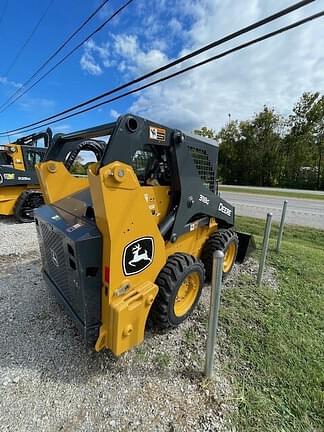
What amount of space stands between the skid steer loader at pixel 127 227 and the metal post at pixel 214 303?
1.82ft

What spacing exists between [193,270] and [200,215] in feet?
2.78

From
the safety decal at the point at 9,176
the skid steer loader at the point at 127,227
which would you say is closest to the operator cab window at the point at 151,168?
the skid steer loader at the point at 127,227

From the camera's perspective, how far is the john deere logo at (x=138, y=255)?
2006 mm

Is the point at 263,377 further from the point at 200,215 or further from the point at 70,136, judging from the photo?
the point at 70,136

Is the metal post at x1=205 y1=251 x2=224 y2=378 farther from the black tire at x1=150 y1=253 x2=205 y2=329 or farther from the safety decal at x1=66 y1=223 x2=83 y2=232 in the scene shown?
the safety decal at x1=66 y1=223 x2=83 y2=232

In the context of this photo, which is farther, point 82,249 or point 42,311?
point 42,311

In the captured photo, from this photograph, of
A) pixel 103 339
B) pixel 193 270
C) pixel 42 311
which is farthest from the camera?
pixel 42 311

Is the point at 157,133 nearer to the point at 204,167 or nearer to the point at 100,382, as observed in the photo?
the point at 204,167

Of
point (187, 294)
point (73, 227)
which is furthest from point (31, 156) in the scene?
point (187, 294)

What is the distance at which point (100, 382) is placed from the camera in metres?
2.04

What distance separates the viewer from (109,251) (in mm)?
1882

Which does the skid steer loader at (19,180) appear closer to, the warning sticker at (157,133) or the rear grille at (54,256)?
the rear grille at (54,256)

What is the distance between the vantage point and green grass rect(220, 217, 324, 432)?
1795 millimetres

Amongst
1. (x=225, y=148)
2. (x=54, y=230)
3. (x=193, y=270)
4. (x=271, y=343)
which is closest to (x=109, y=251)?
(x=54, y=230)
